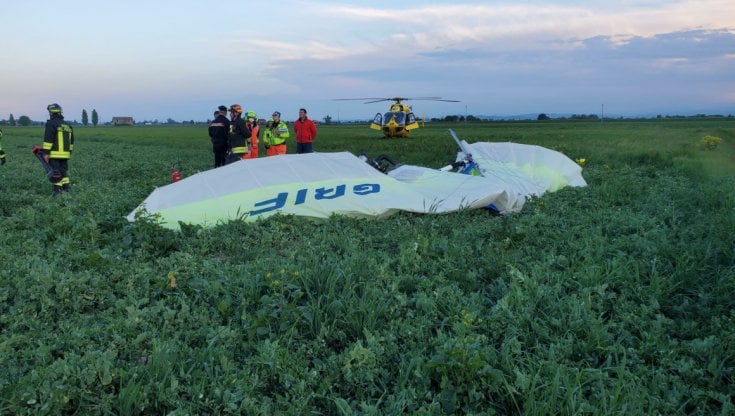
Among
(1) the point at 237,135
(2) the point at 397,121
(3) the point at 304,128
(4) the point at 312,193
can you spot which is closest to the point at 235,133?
(1) the point at 237,135

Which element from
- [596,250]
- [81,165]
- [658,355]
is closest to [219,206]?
[596,250]

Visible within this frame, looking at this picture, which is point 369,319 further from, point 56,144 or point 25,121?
point 25,121

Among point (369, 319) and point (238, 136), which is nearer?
point (369, 319)

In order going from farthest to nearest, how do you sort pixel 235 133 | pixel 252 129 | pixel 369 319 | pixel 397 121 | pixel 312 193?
pixel 397 121 → pixel 252 129 → pixel 235 133 → pixel 312 193 → pixel 369 319

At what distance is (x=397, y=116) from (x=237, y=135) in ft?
68.1

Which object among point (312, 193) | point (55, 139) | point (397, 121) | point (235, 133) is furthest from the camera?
point (397, 121)

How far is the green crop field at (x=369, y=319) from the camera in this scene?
2344 millimetres

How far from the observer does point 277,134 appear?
491 inches

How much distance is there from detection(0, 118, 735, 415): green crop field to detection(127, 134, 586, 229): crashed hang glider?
504 mm

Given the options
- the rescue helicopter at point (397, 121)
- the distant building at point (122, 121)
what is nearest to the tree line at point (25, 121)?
the distant building at point (122, 121)

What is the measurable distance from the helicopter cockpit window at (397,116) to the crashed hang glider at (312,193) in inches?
908

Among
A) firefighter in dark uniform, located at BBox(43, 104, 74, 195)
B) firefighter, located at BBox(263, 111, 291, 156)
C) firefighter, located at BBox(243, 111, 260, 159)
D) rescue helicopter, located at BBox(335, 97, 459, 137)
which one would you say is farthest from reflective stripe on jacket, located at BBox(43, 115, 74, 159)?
rescue helicopter, located at BBox(335, 97, 459, 137)

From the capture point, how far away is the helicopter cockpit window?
30.0 metres

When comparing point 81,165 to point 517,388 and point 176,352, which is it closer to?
point 176,352
